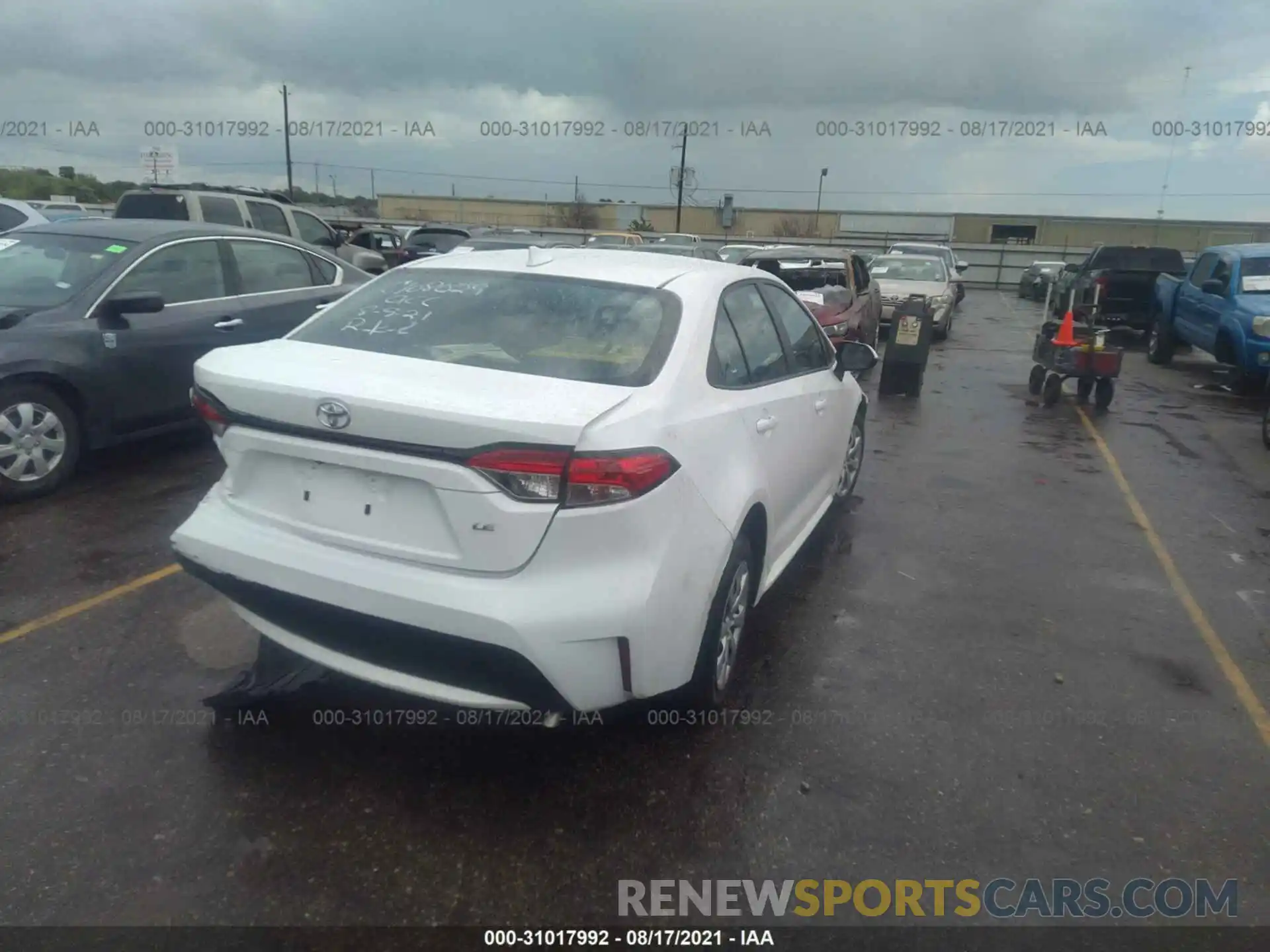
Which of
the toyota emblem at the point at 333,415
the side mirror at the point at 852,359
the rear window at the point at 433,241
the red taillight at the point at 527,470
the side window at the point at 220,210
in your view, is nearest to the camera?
the red taillight at the point at 527,470

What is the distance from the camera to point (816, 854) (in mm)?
2844

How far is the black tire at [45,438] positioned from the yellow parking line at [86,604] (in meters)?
1.51

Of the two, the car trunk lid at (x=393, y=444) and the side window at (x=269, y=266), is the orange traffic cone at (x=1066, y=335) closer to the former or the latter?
the side window at (x=269, y=266)

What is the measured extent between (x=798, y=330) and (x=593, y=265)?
1.35 meters

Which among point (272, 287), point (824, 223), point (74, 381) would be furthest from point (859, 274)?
point (824, 223)

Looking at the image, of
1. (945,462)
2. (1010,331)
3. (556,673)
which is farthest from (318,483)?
(1010,331)

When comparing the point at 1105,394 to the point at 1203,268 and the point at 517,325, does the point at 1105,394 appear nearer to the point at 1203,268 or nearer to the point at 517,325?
the point at 1203,268

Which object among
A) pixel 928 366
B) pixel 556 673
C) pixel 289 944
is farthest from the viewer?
pixel 928 366

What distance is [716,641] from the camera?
10.9 feet

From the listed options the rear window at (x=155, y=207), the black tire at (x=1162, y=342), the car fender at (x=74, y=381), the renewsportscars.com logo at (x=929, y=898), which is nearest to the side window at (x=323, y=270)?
the car fender at (x=74, y=381)

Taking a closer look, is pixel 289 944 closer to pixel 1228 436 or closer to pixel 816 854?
pixel 816 854

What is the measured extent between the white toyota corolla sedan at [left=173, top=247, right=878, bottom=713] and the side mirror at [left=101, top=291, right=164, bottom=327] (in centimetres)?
288

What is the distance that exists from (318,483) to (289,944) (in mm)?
1304

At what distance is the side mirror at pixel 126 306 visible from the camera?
5762mm
